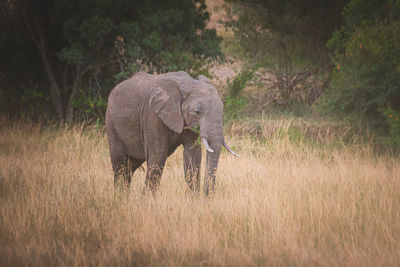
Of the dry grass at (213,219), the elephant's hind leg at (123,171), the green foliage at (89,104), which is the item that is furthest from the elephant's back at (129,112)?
the green foliage at (89,104)

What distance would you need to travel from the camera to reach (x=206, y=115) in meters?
5.69

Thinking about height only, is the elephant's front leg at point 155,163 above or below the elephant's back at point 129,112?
below

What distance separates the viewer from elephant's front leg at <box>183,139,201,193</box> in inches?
243

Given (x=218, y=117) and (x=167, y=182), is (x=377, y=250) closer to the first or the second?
(x=218, y=117)

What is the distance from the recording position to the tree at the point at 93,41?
1118 cm

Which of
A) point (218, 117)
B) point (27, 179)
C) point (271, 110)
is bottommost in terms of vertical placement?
point (271, 110)

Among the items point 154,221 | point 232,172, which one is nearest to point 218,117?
point 154,221

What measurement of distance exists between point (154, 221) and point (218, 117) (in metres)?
1.56

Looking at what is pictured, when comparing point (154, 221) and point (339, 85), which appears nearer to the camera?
point (154, 221)

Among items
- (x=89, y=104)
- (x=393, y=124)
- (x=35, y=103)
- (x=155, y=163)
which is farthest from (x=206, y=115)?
(x=35, y=103)

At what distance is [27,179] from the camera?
6.79 meters

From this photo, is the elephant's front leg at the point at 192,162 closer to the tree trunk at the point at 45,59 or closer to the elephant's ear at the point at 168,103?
the elephant's ear at the point at 168,103

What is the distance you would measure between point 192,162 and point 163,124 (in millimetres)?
664

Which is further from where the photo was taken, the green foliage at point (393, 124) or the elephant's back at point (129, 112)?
the green foliage at point (393, 124)
